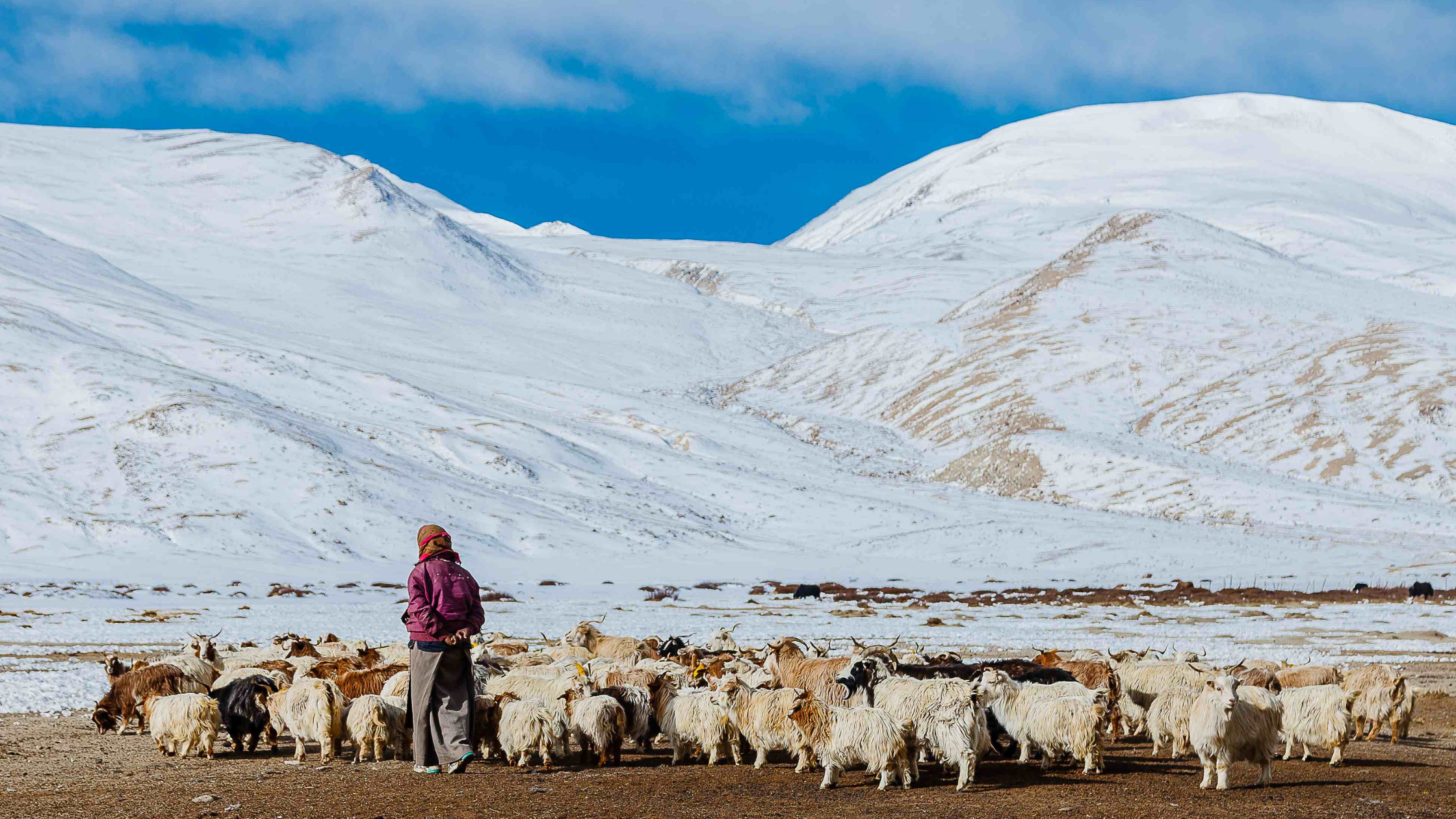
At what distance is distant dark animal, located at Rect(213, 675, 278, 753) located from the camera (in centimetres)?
1491

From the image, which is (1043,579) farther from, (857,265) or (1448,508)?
(857,265)

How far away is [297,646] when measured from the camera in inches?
818

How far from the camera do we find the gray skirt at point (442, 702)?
40.7 ft

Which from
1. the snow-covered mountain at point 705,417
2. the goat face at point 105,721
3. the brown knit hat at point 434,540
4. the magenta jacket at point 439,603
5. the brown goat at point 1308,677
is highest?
the snow-covered mountain at point 705,417

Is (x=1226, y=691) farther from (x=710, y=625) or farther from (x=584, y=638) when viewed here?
(x=710, y=625)

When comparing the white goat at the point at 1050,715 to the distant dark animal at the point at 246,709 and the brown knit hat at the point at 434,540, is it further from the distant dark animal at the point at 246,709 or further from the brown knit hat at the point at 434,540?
the distant dark animal at the point at 246,709

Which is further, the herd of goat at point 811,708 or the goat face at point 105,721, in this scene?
the goat face at point 105,721

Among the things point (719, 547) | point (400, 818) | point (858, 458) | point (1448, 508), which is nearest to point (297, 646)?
point (400, 818)

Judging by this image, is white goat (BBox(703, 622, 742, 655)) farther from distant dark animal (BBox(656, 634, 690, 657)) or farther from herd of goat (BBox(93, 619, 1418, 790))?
herd of goat (BBox(93, 619, 1418, 790))

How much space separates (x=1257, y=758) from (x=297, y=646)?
47.1ft

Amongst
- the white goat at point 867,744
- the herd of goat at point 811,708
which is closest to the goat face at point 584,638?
the herd of goat at point 811,708

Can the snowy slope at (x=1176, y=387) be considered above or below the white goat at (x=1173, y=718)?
above

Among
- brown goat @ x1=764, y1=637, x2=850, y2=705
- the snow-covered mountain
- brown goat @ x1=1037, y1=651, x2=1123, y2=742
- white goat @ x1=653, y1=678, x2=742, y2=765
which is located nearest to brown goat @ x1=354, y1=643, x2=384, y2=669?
white goat @ x1=653, y1=678, x2=742, y2=765

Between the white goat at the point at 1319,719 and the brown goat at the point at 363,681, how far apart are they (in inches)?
411
